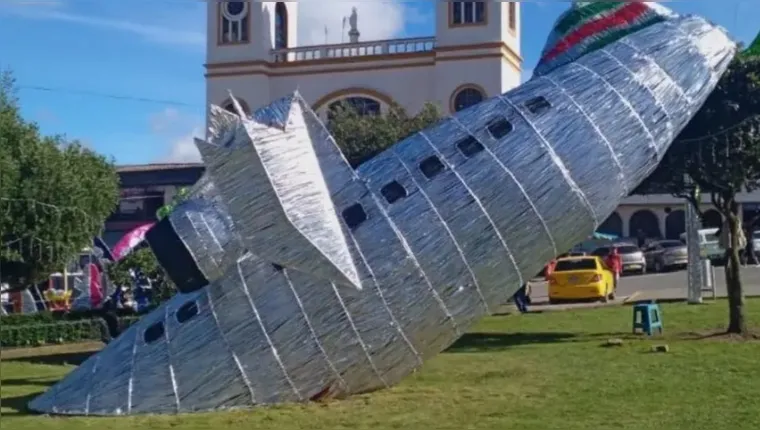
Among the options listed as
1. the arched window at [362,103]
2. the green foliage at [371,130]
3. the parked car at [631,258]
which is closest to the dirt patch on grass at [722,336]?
the green foliage at [371,130]

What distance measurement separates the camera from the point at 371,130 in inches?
1535

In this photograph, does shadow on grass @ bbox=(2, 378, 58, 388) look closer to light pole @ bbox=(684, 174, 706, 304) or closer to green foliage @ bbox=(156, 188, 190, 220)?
green foliage @ bbox=(156, 188, 190, 220)

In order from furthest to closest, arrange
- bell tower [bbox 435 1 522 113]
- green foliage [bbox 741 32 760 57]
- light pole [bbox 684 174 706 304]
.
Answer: bell tower [bbox 435 1 522 113], light pole [bbox 684 174 706 304], green foliage [bbox 741 32 760 57]

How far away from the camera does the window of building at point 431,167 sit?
528 inches

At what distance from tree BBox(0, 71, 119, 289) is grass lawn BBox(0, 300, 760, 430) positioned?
514cm

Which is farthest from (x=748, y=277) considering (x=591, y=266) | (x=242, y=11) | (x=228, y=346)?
(x=242, y=11)

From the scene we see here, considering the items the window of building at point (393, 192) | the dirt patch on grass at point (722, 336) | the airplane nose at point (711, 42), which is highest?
→ the airplane nose at point (711, 42)

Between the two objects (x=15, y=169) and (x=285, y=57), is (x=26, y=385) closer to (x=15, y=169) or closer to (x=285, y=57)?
(x=15, y=169)

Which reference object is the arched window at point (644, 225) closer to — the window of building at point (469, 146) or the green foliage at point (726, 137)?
the green foliage at point (726, 137)

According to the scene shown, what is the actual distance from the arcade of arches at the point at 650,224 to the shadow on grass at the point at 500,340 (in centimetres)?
3752

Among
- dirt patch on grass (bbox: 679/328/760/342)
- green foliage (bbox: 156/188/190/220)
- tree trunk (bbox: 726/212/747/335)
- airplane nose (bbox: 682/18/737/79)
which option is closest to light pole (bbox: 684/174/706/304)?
tree trunk (bbox: 726/212/747/335)

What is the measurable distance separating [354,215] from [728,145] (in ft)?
30.0

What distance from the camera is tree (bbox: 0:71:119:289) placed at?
24689 mm

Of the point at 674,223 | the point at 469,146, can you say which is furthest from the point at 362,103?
the point at 469,146
